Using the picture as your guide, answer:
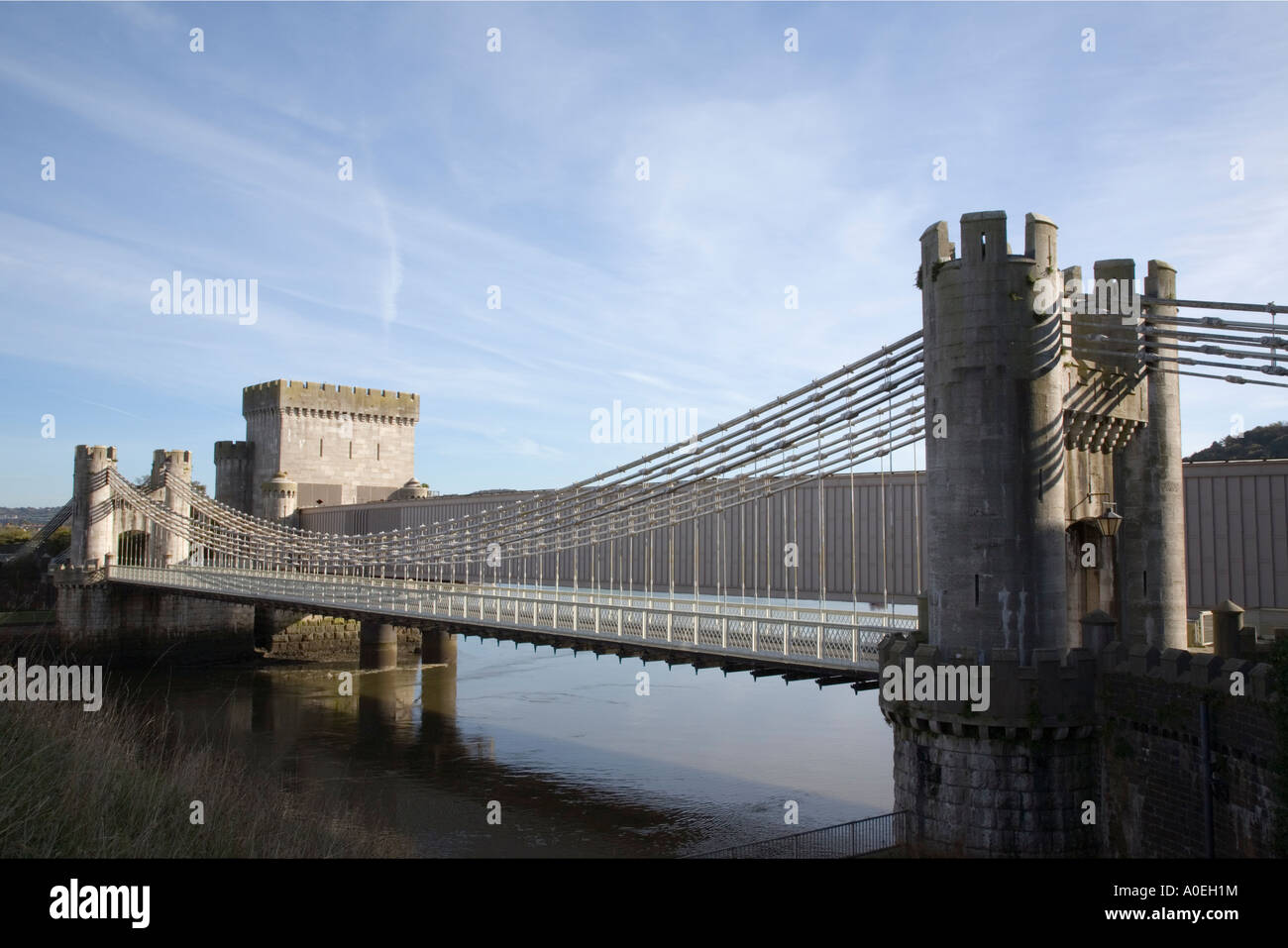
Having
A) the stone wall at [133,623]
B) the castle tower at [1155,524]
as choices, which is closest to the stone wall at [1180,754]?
the castle tower at [1155,524]

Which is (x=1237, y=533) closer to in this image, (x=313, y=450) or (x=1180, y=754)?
(x=1180, y=754)

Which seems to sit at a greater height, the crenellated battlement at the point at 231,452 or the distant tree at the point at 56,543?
the crenellated battlement at the point at 231,452

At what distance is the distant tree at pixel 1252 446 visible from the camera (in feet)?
128

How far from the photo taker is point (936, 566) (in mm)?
12961

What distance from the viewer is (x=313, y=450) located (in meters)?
56.5

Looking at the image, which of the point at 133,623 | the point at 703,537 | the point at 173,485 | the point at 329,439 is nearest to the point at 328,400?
the point at 329,439

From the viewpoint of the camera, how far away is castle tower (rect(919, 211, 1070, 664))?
12.5 m

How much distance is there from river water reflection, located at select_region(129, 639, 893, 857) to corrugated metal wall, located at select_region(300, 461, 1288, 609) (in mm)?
3799

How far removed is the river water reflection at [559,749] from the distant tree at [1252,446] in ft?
59.7

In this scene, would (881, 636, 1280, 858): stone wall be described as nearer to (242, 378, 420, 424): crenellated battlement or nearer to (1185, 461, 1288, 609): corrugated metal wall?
(1185, 461, 1288, 609): corrugated metal wall

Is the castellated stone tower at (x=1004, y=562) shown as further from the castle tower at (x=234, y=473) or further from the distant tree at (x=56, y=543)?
the castle tower at (x=234, y=473)
